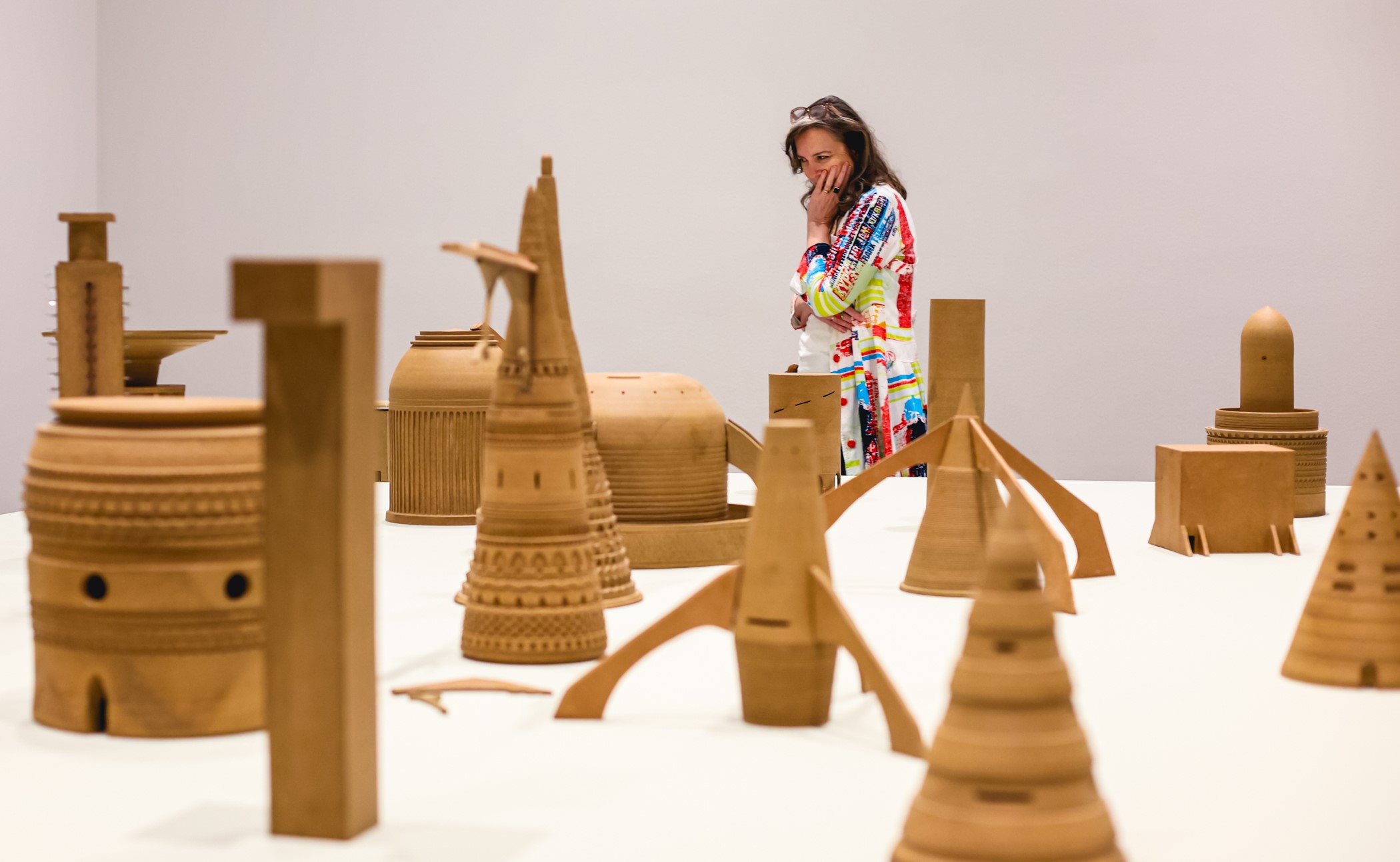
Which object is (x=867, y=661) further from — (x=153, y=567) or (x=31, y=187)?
(x=31, y=187)

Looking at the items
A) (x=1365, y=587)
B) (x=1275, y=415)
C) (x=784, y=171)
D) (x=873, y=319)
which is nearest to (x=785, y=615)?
(x=1365, y=587)

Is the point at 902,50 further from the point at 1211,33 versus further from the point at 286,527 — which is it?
the point at 286,527

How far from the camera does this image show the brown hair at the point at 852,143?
441 centimetres

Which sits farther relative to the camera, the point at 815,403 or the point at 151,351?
the point at 815,403

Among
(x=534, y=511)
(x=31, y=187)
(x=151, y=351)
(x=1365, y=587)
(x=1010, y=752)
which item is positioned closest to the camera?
(x=1010, y=752)

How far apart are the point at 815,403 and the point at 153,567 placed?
7.46 ft

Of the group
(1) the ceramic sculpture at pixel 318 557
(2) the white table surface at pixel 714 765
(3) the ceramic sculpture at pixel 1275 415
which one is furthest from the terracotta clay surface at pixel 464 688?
(3) the ceramic sculpture at pixel 1275 415

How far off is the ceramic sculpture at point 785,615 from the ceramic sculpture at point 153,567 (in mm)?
483

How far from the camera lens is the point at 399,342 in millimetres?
6965

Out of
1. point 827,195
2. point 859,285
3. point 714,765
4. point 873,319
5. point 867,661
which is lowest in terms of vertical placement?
point 714,765

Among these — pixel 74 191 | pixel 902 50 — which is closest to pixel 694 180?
pixel 902 50

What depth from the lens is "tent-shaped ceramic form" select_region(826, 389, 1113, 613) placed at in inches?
99.4

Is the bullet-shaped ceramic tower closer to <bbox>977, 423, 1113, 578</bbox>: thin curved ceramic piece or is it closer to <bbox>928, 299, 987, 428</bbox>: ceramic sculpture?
<bbox>977, 423, 1113, 578</bbox>: thin curved ceramic piece

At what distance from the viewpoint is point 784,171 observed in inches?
263
